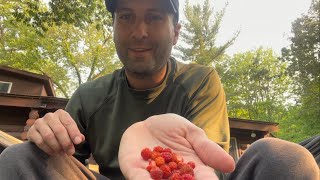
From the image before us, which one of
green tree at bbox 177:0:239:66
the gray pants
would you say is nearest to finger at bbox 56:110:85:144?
the gray pants

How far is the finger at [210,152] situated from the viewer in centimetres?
105

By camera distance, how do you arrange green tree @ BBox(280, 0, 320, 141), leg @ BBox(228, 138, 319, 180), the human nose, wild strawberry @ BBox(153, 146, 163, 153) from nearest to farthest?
leg @ BBox(228, 138, 319, 180), wild strawberry @ BBox(153, 146, 163, 153), the human nose, green tree @ BBox(280, 0, 320, 141)

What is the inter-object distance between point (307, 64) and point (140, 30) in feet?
63.9

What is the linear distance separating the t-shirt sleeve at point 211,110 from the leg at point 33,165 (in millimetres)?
635

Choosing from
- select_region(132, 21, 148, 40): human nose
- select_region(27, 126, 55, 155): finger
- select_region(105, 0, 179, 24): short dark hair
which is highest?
select_region(105, 0, 179, 24): short dark hair

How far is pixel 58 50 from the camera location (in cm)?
2234

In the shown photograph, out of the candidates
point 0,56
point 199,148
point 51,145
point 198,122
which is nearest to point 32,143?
point 51,145

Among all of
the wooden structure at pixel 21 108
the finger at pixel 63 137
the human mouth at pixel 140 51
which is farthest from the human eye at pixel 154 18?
the wooden structure at pixel 21 108

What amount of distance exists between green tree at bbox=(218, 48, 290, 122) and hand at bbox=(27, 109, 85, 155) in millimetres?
23467

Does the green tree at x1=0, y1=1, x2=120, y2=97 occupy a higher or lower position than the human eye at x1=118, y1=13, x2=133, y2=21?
lower

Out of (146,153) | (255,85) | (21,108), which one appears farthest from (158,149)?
(255,85)

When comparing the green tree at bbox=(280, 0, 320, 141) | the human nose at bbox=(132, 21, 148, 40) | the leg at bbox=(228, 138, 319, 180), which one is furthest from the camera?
the green tree at bbox=(280, 0, 320, 141)

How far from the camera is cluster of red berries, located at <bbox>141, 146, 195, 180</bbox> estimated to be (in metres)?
1.09

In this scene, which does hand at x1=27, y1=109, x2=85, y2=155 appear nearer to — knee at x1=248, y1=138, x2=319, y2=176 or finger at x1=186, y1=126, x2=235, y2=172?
finger at x1=186, y1=126, x2=235, y2=172
